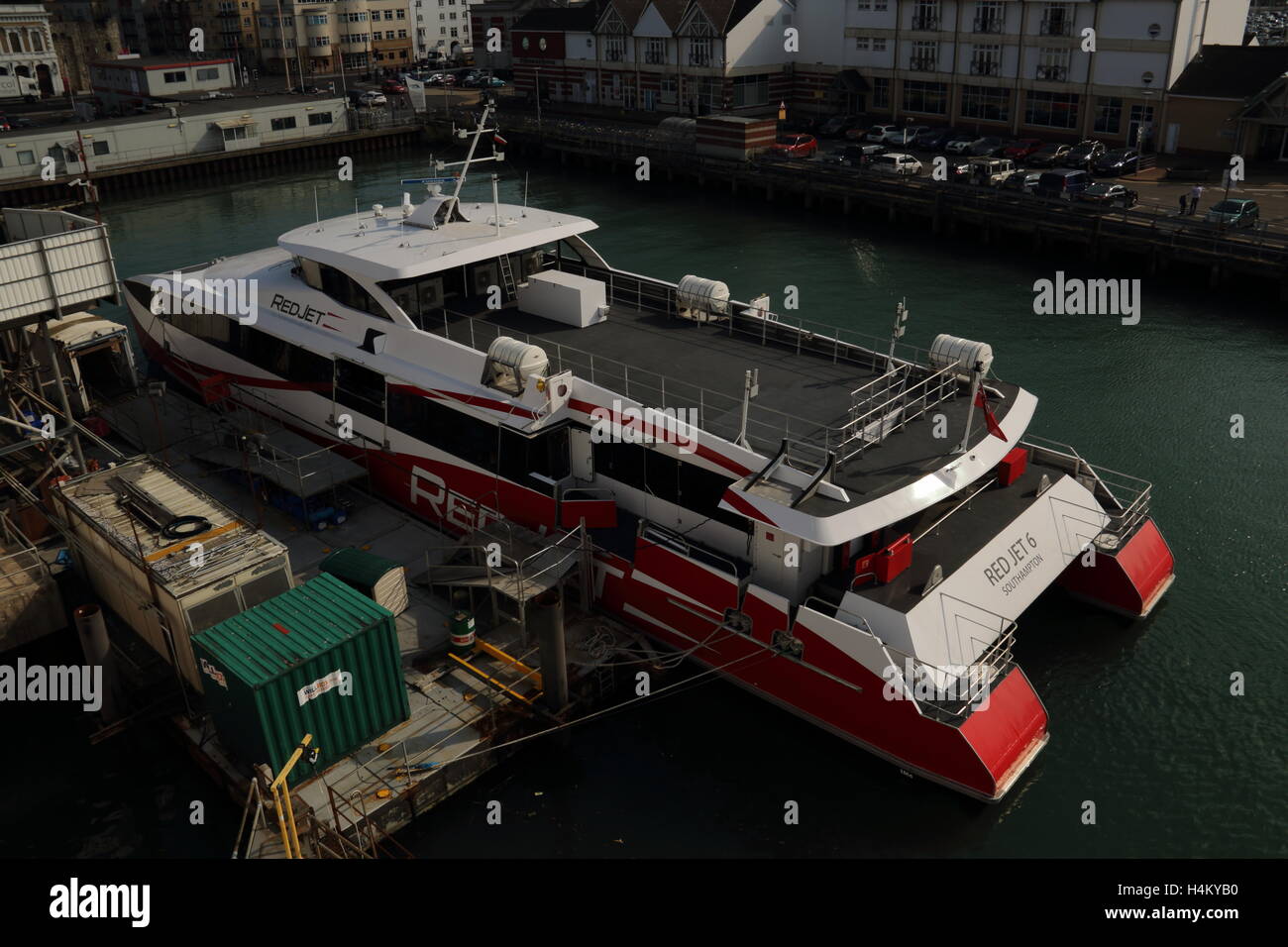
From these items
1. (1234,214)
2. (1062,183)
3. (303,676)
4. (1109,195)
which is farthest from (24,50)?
(303,676)

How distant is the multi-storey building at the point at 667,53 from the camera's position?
6038 cm

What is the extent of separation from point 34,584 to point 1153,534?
61.2 ft

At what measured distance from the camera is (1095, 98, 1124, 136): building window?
49469mm

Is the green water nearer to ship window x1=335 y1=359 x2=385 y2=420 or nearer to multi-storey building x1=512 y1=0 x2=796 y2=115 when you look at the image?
ship window x1=335 y1=359 x2=385 y2=420

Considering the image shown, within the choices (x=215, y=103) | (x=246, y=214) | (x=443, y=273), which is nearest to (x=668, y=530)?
(x=443, y=273)

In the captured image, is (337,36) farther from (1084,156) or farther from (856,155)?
(1084,156)

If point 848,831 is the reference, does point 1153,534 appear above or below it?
above

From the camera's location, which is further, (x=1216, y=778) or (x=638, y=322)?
(x=638, y=322)

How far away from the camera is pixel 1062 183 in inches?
1570

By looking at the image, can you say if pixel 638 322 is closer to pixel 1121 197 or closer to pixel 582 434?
pixel 582 434

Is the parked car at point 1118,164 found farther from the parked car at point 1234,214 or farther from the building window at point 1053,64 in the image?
the parked car at point 1234,214

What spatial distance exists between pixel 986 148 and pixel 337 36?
67.7m

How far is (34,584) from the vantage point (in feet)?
53.6

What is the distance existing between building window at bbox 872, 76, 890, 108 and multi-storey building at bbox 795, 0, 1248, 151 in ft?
0.19
